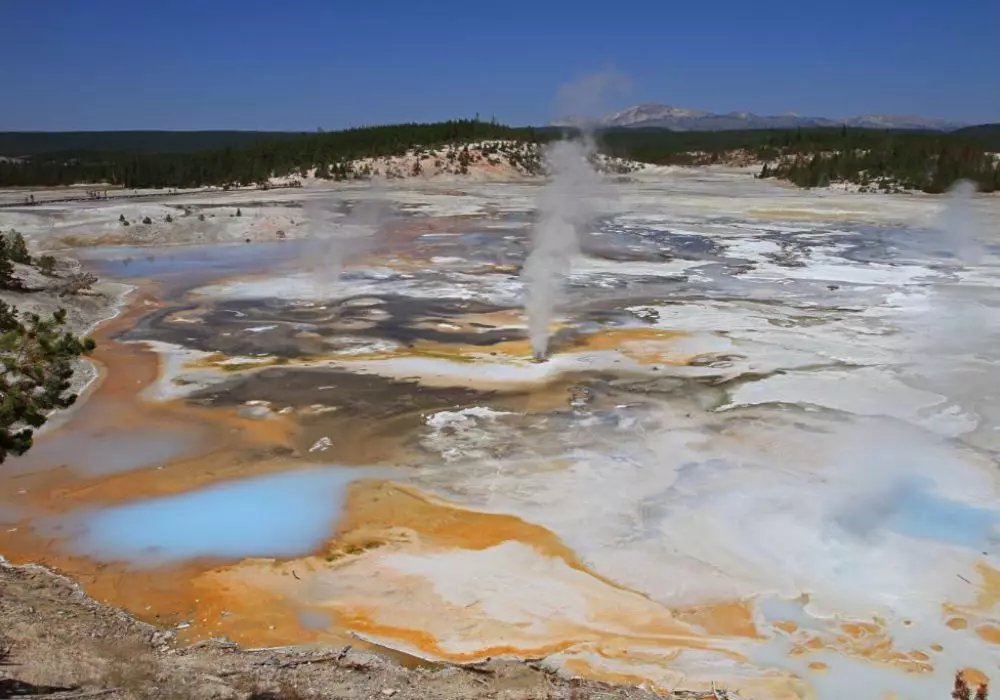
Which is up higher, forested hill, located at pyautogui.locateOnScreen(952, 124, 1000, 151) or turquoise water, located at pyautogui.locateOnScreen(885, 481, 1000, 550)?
forested hill, located at pyautogui.locateOnScreen(952, 124, 1000, 151)

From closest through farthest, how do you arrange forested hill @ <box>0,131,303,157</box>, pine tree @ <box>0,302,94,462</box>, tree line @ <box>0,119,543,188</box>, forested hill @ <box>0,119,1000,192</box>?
pine tree @ <box>0,302,94,462</box>, forested hill @ <box>0,119,1000,192</box>, tree line @ <box>0,119,543,188</box>, forested hill @ <box>0,131,303,157</box>

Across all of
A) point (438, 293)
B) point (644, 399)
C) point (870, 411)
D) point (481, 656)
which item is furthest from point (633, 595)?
point (438, 293)

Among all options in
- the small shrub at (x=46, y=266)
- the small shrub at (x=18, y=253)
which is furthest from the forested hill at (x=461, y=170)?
the small shrub at (x=18, y=253)

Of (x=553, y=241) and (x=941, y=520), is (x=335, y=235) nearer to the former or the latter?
(x=553, y=241)

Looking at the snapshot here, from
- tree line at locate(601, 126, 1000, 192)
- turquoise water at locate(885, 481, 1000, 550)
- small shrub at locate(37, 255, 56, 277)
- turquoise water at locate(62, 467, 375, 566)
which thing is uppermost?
tree line at locate(601, 126, 1000, 192)

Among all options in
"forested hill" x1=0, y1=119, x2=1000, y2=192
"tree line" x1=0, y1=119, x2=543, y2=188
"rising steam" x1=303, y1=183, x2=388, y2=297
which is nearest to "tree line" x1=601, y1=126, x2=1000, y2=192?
"forested hill" x1=0, y1=119, x2=1000, y2=192

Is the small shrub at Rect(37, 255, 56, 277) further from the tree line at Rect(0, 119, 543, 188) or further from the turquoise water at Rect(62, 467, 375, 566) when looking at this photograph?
the tree line at Rect(0, 119, 543, 188)

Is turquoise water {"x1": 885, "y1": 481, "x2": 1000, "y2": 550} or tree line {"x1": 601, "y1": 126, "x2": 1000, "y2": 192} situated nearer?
turquoise water {"x1": 885, "y1": 481, "x2": 1000, "y2": 550}

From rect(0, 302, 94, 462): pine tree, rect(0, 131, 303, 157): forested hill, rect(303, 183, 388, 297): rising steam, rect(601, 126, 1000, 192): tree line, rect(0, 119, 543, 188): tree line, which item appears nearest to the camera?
rect(0, 302, 94, 462): pine tree
